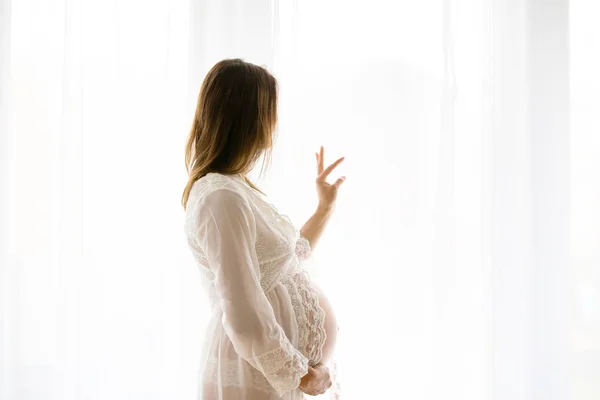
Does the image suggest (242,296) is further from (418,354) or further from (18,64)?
(18,64)

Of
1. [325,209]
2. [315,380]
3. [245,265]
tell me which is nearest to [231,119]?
[245,265]

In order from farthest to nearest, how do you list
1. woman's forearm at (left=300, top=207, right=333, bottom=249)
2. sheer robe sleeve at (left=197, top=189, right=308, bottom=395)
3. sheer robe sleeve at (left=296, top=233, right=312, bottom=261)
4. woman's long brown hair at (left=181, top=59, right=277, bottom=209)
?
woman's forearm at (left=300, top=207, right=333, bottom=249)
sheer robe sleeve at (left=296, top=233, right=312, bottom=261)
woman's long brown hair at (left=181, top=59, right=277, bottom=209)
sheer robe sleeve at (left=197, top=189, right=308, bottom=395)

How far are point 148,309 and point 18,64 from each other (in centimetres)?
80

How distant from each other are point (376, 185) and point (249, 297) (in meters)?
0.68

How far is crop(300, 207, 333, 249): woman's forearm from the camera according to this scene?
4.25 feet

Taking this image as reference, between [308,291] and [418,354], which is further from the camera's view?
[418,354]

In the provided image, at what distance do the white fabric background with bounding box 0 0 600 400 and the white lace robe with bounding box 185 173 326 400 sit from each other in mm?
445

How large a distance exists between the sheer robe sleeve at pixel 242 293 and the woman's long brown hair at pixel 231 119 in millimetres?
108

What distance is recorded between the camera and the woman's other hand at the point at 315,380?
99 centimetres

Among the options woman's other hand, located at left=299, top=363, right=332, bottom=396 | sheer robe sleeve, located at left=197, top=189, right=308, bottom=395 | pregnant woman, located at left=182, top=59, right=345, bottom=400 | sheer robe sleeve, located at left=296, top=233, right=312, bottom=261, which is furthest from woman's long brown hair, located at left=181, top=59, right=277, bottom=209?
woman's other hand, located at left=299, top=363, right=332, bottom=396

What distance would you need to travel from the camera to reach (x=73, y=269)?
5.15 feet

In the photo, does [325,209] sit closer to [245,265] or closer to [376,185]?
[376,185]

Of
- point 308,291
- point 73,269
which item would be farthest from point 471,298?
point 73,269

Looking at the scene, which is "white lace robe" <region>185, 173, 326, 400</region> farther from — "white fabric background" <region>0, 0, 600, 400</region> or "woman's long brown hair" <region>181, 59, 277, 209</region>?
"white fabric background" <region>0, 0, 600, 400</region>
